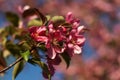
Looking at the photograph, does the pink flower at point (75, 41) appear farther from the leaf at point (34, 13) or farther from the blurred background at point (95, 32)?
the blurred background at point (95, 32)

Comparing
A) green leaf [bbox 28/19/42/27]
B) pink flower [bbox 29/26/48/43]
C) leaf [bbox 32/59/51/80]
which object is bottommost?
leaf [bbox 32/59/51/80]

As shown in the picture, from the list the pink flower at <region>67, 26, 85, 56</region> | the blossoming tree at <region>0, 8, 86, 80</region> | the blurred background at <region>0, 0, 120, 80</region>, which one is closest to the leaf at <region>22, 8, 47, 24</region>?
the blossoming tree at <region>0, 8, 86, 80</region>

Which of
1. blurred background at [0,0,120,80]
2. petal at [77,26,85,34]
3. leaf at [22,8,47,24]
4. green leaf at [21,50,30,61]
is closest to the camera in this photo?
green leaf at [21,50,30,61]

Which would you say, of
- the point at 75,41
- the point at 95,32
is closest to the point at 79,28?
the point at 75,41

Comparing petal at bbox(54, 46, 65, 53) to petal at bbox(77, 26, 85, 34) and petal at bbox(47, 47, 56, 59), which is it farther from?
petal at bbox(77, 26, 85, 34)

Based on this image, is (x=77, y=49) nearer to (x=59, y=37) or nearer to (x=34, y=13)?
(x=59, y=37)

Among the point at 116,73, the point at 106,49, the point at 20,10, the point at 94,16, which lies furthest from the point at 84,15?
Answer: the point at 20,10

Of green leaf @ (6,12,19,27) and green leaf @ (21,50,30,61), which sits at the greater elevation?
green leaf @ (6,12,19,27)

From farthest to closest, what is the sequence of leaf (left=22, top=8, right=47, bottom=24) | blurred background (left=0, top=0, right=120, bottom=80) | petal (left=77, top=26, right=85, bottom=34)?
blurred background (left=0, top=0, right=120, bottom=80)
petal (left=77, top=26, right=85, bottom=34)
leaf (left=22, top=8, right=47, bottom=24)
